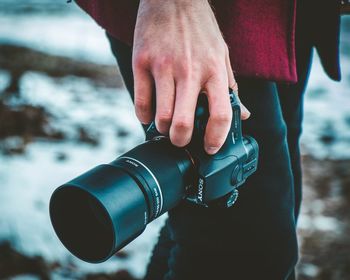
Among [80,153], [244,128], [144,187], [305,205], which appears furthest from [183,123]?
[80,153]

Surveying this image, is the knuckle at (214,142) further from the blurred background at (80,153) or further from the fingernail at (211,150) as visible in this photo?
the blurred background at (80,153)

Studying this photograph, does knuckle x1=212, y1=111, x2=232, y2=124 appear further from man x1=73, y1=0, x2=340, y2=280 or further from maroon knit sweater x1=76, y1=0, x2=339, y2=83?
maroon knit sweater x1=76, y1=0, x2=339, y2=83

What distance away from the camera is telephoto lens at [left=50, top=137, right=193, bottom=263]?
62 cm

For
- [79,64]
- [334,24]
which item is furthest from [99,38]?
[334,24]

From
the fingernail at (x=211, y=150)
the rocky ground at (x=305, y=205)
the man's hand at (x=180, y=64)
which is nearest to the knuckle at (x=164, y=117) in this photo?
the man's hand at (x=180, y=64)

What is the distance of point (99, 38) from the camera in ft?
25.1

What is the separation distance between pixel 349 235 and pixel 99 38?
658 cm

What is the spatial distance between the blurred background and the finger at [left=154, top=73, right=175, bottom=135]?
106 centimetres

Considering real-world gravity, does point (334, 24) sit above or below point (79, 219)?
above

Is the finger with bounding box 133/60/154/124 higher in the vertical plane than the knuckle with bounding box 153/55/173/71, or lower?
lower

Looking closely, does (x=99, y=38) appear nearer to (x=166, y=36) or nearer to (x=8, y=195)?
(x=8, y=195)

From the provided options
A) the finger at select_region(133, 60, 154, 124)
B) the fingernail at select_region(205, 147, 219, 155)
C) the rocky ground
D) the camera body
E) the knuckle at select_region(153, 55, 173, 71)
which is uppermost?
the knuckle at select_region(153, 55, 173, 71)

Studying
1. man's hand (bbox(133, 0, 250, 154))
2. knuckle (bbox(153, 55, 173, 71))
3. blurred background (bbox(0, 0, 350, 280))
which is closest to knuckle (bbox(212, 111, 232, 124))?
man's hand (bbox(133, 0, 250, 154))

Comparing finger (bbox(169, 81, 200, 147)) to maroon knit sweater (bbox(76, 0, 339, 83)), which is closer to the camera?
finger (bbox(169, 81, 200, 147))
